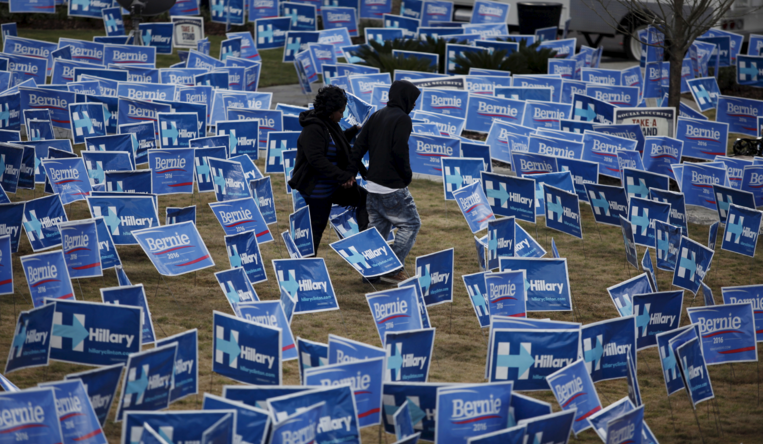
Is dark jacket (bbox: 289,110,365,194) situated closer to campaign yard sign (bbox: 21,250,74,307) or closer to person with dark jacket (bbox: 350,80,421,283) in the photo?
person with dark jacket (bbox: 350,80,421,283)

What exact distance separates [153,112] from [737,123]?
8365 mm

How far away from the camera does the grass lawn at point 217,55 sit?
58.2ft

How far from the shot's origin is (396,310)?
19.0 feet

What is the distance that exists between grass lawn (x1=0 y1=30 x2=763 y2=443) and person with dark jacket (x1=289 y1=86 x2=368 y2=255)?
0.81 meters

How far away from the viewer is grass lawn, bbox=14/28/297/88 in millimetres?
17750

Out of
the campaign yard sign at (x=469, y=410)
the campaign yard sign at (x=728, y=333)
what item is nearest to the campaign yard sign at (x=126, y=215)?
the campaign yard sign at (x=469, y=410)

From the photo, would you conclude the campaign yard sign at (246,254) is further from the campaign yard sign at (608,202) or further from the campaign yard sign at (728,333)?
the campaign yard sign at (608,202)

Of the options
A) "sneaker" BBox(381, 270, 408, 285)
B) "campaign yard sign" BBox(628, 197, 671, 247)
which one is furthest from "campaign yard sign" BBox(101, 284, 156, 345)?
"campaign yard sign" BBox(628, 197, 671, 247)

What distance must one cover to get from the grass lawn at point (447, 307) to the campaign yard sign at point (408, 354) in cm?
42

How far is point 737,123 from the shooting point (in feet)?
42.7

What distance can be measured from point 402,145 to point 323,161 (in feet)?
2.22

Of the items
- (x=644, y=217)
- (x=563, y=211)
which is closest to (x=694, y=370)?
(x=644, y=217)

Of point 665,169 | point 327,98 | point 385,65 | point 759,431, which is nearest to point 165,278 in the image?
point 327,98

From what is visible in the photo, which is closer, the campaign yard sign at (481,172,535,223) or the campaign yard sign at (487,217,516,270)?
the campaign yard sign at (487,217,516,270)
